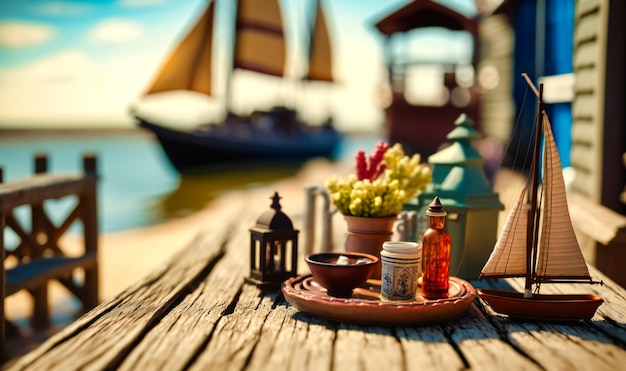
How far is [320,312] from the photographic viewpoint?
139 inches

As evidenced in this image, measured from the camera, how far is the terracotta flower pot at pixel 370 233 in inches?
162

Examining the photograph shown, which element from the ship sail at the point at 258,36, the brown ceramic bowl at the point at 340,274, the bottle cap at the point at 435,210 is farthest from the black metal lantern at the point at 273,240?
the ship sail at the point at 258,36

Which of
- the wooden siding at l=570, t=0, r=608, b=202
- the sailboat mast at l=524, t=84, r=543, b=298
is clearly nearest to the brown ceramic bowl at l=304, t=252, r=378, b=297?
the sailboat mast at l=524, t=84, r=543, b=298

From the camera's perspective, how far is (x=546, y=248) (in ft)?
11.3

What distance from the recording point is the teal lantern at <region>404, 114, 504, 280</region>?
4.40 metres

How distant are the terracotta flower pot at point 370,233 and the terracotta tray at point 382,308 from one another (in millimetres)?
524

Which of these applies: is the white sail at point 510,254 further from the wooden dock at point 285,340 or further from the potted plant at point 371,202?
the potted plant at point 371,202

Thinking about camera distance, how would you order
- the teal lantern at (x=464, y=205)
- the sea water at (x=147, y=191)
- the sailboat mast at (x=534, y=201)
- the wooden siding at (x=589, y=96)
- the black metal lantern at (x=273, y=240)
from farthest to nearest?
1. the sea water at (x=147, y=191)
2. the wooden siding at (x=589, y=96)
3. the teal lantern at (x=464, y=205)
4. the black metal lantern at (x=273, y=240)
5. the sailboat mast at (x=534, y=201)

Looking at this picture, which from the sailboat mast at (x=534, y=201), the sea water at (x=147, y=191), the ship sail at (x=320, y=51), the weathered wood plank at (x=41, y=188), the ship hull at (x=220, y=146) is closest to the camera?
the sailboat mast at (x=534, y=201)

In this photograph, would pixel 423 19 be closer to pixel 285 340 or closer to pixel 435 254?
pixel 435 254

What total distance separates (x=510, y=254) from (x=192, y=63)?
92.6 ft

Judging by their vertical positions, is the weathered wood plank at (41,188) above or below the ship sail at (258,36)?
below

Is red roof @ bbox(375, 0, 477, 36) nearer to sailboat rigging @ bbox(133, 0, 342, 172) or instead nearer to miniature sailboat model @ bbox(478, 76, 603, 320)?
miniature sailboat model @ bbox(478, 76, 603, 320)

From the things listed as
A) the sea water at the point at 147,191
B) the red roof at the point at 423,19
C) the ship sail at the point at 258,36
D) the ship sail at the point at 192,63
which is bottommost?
the sea water at the point at 147,191
